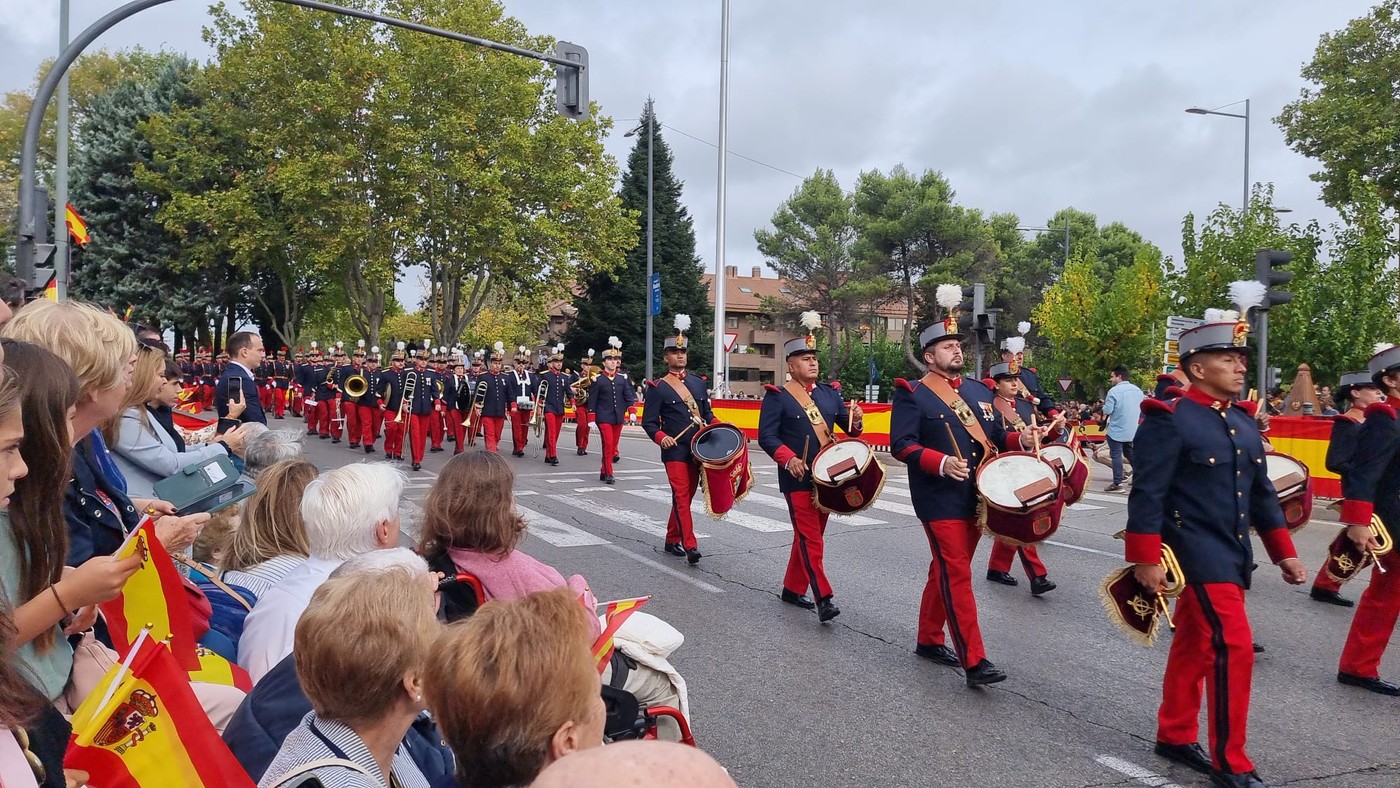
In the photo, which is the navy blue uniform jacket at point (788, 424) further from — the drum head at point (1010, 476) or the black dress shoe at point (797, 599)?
the drum head at point (1010, 476)

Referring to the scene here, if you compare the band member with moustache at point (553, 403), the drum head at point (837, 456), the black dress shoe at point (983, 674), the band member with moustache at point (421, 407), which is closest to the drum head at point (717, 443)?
the drum head at point (837, 456)

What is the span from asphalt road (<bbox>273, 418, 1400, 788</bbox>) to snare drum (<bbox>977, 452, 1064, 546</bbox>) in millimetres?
824

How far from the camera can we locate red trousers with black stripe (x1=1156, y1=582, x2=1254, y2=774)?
4.07 m

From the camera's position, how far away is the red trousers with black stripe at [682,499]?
894 centimetres

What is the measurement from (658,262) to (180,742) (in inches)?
1877

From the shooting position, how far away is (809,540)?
275 inches

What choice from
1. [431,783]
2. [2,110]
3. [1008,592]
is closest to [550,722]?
[431,783]

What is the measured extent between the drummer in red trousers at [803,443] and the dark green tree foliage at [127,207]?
37.6 meters

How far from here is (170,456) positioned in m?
4.90

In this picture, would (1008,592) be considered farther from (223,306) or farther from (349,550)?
(223,306)

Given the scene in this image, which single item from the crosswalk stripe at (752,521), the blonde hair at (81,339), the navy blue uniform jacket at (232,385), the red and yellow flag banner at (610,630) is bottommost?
the crosswalk stripe at (752,521)

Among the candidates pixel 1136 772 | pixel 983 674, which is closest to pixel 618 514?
pixel 983 674

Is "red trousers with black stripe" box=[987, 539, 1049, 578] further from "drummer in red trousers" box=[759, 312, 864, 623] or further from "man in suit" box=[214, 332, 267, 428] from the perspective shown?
"man in suit" box=[214, 332, 267, 428]

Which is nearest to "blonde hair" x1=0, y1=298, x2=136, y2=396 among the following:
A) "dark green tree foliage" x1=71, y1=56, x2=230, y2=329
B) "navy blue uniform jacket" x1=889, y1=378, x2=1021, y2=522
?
"navy blue uniform jacket" x1=889, y1=378, x2=1021, y2=522
